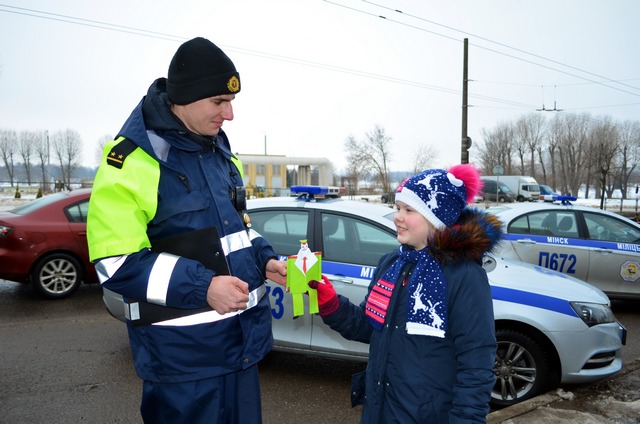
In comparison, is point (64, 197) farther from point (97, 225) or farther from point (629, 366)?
point (629, 366)

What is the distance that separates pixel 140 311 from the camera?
5.84 feet

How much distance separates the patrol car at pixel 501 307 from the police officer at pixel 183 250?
2.08m

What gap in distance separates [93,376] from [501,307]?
3626mm

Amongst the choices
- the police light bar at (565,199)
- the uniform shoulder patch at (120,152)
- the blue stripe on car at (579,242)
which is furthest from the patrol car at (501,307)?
the police light bar at (565,199)

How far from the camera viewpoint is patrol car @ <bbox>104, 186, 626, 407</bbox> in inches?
146

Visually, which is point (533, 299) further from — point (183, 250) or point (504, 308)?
point (183, 250)

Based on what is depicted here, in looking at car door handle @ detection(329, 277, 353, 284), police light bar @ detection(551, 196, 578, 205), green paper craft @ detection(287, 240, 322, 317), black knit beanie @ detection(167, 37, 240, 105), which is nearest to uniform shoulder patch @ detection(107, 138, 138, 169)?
black knit beanie @ detection(167, 37, 240, 105)

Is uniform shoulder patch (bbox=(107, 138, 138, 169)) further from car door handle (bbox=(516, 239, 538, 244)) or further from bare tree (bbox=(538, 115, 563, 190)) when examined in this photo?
bare tree (bbox=(538, 115, 563, 190))

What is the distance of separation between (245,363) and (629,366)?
434 centimetres

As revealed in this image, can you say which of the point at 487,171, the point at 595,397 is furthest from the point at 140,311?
the point at 487,171

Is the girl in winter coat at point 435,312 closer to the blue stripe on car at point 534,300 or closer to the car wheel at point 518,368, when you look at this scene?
the blue stripe on car at point 534,300

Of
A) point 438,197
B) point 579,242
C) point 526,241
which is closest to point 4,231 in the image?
point 438,197

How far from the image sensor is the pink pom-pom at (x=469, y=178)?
2008mm

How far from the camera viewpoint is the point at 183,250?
179 cm
